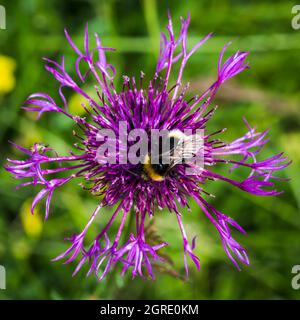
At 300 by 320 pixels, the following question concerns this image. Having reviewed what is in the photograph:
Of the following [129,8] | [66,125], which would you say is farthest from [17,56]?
[129,8]

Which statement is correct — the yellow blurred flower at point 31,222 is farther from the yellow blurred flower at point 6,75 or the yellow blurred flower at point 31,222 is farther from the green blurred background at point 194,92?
the yellow blurred flower at point 6,75

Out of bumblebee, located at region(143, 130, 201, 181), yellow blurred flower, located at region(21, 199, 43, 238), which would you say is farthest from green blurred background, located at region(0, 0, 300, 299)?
bumblebee, located at region(143, 130, 201, 181)

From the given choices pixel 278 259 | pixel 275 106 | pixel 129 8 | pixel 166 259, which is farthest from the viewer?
pixel 129 8

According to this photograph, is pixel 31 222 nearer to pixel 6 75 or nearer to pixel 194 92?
pixel 6 75

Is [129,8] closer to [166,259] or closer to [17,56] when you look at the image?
[17,56]

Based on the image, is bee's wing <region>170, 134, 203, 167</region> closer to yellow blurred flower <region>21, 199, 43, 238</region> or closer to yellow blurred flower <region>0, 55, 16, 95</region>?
yellow blurred flower <region>21, 199, 43, 238</region>

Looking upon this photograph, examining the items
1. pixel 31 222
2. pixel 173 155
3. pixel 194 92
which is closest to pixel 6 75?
pixel 31 222
